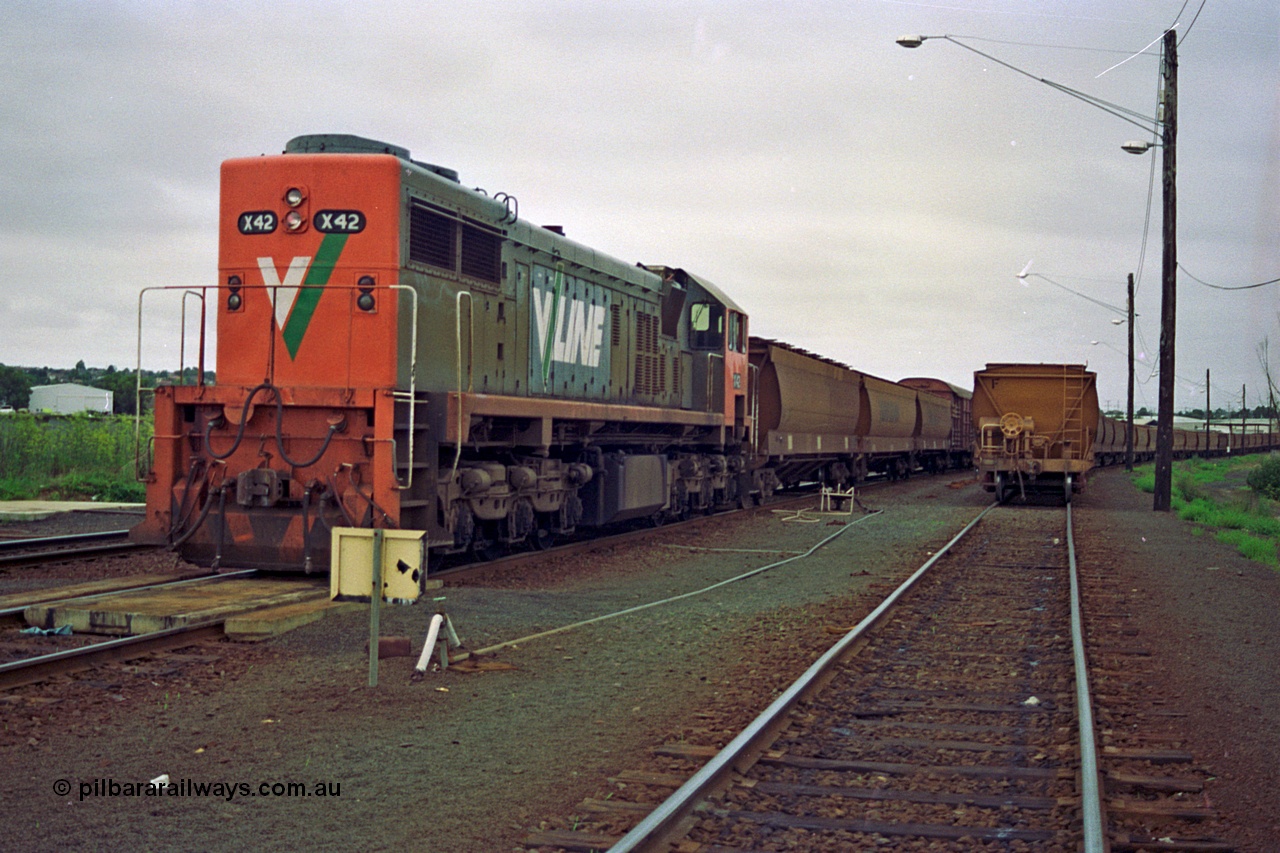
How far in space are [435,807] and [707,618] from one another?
16.3 feet

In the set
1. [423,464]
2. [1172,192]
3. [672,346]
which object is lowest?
[423,464]

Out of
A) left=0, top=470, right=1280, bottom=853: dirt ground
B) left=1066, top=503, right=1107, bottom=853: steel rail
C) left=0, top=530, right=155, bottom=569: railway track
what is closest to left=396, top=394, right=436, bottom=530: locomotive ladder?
left=0, top=470, right=1280, bottom=853: dirt ground

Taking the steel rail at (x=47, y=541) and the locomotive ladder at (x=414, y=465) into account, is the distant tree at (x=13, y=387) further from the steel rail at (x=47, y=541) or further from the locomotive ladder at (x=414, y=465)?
the locomotive ladder at (x=414, y=465)

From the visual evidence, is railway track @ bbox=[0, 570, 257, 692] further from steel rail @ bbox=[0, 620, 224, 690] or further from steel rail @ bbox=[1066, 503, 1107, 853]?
steel rail @ bbox=[1066, 503, 1107, 853]

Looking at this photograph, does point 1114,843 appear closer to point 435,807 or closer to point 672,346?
point 435,807

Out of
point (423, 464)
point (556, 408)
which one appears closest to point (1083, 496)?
point (556, 408)

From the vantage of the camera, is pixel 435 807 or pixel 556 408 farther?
pixel 556 408

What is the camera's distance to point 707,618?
30.6ft

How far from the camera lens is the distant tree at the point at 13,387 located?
77.9 m

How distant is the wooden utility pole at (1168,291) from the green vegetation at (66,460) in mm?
20173

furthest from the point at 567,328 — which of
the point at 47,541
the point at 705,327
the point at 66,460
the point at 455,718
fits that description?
the point at 66,460

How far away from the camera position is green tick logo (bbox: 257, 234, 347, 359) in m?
10.1

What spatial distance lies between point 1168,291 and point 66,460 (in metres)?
23.2

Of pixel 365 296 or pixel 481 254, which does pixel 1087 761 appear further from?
pixel 481 254
